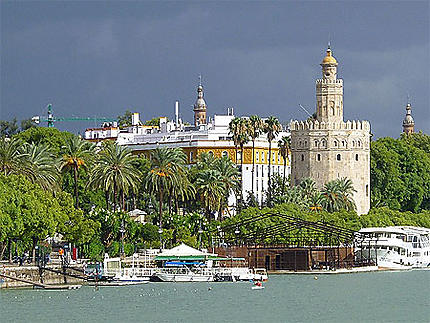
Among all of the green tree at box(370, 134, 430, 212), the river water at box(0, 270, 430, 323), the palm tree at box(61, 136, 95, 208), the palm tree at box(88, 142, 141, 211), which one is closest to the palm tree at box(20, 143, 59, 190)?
the palm tree at box(61, 136, 95, 208)

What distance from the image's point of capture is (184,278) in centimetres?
9550

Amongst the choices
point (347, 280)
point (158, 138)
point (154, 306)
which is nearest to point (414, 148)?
point (158, 138)

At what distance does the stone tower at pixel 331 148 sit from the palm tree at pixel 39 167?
4407cm

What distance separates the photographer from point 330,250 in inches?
4385

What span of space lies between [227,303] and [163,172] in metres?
35.1

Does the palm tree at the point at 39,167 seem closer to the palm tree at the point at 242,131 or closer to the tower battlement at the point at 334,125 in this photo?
the palm tree at the point at 242,131

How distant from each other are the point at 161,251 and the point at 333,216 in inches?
953

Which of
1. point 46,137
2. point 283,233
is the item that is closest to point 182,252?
point 283,233

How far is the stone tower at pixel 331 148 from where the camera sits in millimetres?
145250

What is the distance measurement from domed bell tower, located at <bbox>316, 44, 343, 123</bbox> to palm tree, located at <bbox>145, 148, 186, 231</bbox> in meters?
36.8

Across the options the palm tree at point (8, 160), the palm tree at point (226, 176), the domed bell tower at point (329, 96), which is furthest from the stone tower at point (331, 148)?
the palm tree at point (8, 160)

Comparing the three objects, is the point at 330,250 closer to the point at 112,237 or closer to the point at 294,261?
the point at 294,261

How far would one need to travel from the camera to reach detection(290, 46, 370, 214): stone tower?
145 meters

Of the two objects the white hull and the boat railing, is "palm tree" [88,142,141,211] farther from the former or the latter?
the white hull
